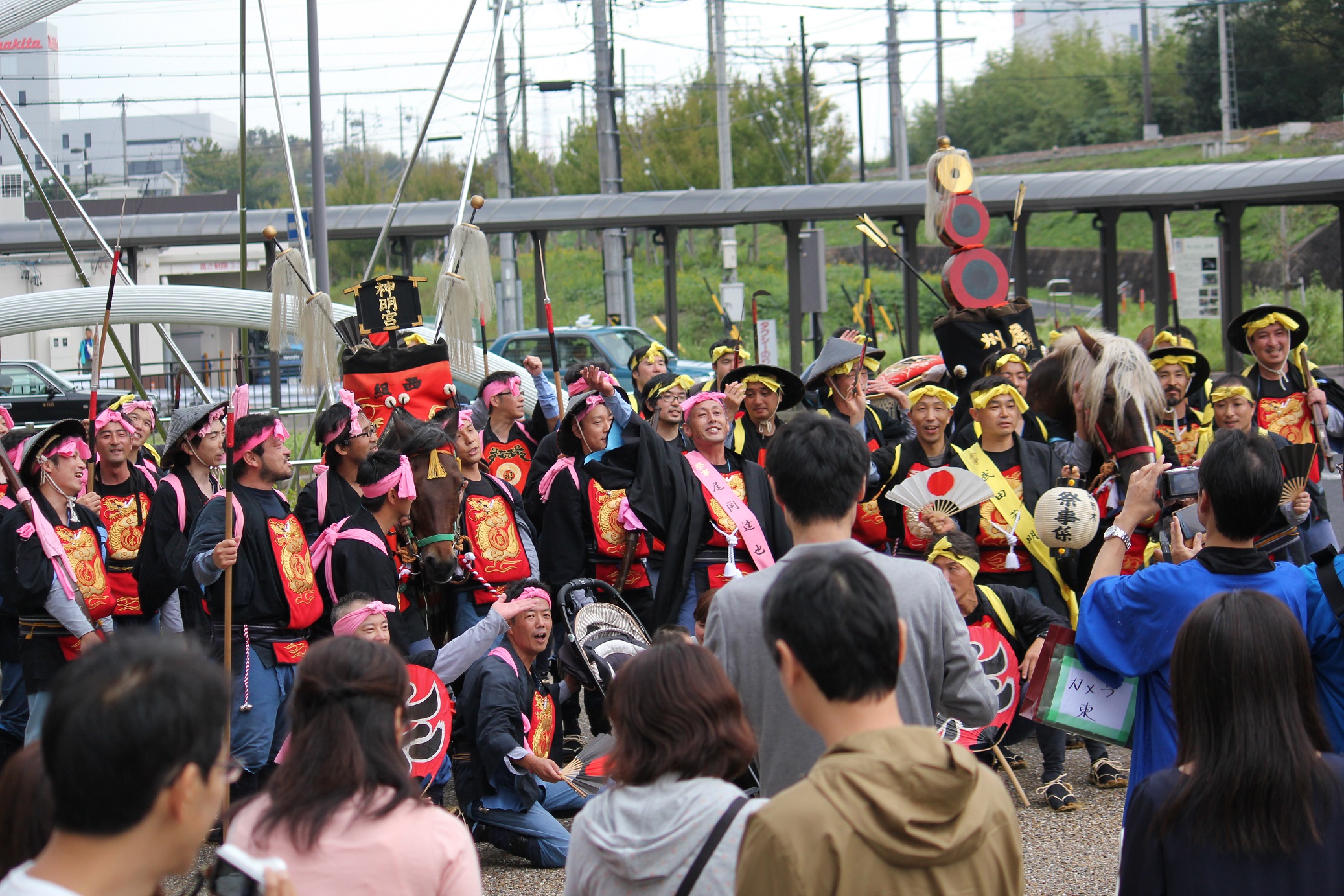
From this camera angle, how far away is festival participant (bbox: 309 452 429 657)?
4996 mm

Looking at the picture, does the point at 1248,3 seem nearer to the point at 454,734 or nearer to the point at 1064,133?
the point at 1064,133

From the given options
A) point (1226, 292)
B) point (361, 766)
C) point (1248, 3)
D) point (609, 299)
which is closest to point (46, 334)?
point (609, 299)

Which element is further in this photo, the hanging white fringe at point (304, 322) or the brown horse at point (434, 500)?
the hanging white fringe at point (304, 322)

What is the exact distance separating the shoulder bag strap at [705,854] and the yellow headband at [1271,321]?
5.86m

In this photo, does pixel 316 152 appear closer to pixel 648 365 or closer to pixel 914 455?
pixel 648 365

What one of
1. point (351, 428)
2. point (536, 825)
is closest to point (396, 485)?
point (351, 428)

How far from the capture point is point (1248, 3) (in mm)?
43250

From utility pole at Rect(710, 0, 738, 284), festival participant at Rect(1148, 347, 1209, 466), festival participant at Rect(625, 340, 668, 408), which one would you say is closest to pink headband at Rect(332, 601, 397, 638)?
festival participant at Rect(625, 340, 668, 408)

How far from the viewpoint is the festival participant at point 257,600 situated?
4.86 meters

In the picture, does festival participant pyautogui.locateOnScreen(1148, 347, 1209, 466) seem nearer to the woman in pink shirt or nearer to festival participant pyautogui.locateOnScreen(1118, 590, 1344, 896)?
festival participant pyautogui.locateOnScreen(1118, 590, 1344, 896)

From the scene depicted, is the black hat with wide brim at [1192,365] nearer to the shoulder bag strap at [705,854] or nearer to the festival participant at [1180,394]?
the festival participant at [1180,394]

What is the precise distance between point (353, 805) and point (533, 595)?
2741 mm

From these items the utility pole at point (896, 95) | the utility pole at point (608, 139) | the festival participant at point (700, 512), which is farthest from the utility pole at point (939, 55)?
the festival participant at point (700, 512)

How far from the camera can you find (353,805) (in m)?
2.20
